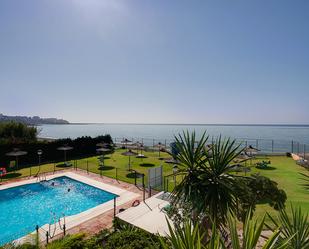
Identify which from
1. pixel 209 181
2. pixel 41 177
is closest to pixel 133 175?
pixel 41 177

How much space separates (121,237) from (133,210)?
1.41 meters

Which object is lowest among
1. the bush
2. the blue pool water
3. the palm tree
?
the blue pool water

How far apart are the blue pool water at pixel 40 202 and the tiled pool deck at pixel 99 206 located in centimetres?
75

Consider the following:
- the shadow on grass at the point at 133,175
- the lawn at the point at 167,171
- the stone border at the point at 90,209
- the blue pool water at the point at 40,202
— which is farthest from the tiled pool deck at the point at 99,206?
the shadow on grass at the point at 133,175

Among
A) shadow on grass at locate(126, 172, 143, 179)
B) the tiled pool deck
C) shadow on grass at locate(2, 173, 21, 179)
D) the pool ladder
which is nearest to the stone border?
the tiled pool deck

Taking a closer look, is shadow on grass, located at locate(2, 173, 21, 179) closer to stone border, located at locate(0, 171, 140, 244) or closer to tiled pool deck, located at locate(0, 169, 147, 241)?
tiled pool deck, located at locate(0, 169, 147, 241)

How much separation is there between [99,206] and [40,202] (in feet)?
15.8

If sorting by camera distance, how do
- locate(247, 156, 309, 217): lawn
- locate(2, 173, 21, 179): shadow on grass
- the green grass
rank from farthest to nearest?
locate(2, 173, 21, 179): shadow on grass → locate(247, 156, 309, 217): lawn → the green grass

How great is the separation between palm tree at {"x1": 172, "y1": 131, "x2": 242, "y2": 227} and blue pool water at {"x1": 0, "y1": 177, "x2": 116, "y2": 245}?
10036 mm

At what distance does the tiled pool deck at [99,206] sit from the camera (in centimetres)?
1049

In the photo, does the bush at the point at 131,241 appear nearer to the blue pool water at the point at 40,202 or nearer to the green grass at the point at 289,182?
the green grass at the point at 289,182

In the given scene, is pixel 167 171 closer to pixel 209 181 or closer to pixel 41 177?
pixel 41 177

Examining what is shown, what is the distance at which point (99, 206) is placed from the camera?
43.1 feet

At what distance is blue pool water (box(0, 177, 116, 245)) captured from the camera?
11.9 m
